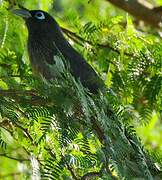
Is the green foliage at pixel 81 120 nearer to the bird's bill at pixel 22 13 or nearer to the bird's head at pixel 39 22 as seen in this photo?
the bird's bill at pixel 22 13

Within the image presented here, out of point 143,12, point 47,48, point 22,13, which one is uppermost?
point 143,12

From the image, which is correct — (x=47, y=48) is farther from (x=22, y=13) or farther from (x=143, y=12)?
(x=143, y=12)

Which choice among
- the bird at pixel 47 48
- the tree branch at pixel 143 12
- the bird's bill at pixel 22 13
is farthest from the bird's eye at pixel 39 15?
the tree branch at pixel 143 12

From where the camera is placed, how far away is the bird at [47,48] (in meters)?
3.86

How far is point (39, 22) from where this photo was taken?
175 inches

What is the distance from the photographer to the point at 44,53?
12.9 ft

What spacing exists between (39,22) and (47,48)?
0.62 metres

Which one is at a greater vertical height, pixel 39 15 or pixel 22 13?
pixel 39 15

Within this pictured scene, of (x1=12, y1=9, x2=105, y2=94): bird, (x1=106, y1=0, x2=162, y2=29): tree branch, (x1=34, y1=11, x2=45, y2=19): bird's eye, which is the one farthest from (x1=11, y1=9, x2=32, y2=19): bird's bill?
(x1=106, y1=0, x2=162, y2=29): tree branch

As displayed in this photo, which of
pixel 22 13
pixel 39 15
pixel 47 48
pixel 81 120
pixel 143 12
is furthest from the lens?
pixel 143 12

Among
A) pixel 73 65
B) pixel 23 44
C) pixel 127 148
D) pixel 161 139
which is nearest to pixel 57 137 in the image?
pixel 127 148

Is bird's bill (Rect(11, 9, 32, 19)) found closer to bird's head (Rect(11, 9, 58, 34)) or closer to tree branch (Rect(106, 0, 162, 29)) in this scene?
bird's head (Rect(11, 9, 58, 34))

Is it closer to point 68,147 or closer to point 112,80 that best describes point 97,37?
point 112,80

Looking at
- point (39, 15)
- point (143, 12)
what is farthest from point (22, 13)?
point (143, 12)
